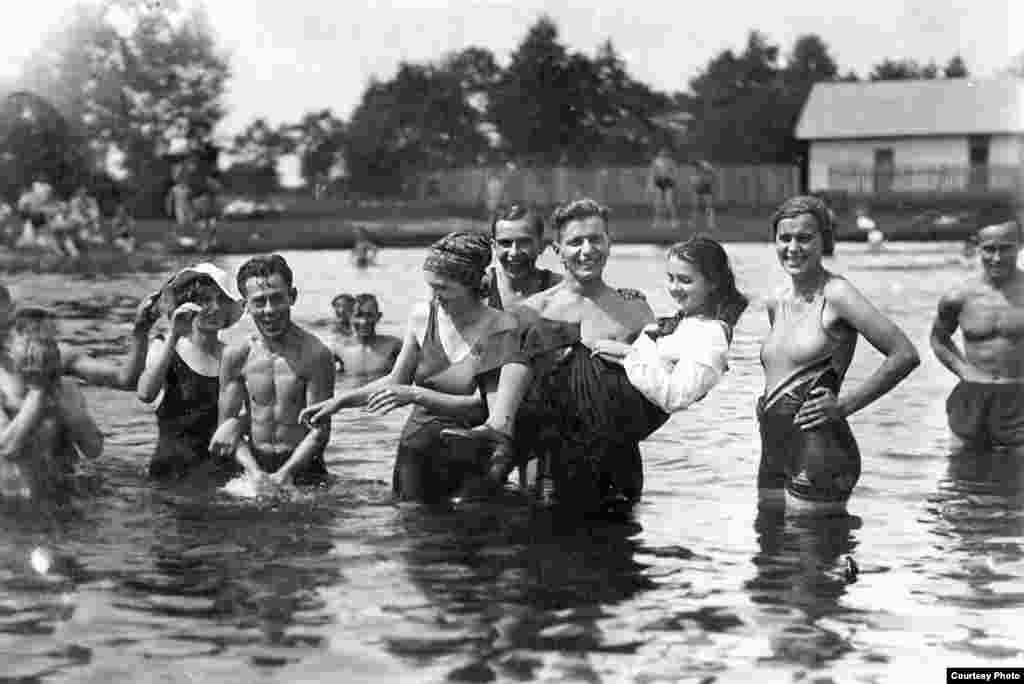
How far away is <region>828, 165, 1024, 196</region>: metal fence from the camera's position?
6906 centimetres

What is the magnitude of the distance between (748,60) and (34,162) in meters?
75.8

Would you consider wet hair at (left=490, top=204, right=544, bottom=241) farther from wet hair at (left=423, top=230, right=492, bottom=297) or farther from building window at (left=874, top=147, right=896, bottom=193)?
building window at (left=874, top=147, right=896, bottom=193)

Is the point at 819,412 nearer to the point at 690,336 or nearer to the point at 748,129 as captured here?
the point at 690,336

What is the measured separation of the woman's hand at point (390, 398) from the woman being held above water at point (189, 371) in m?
1.72

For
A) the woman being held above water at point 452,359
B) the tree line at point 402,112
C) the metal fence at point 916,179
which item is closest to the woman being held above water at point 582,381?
the woman being held above water at point 452,359

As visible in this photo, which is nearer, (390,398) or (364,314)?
(390,398)

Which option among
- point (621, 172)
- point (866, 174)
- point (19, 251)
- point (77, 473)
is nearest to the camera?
point (77, 473)

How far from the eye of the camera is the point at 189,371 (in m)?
9.06

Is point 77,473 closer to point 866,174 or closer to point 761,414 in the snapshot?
point 761,414

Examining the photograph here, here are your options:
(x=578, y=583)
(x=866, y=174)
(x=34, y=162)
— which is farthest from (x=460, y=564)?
(x=866, y=174)

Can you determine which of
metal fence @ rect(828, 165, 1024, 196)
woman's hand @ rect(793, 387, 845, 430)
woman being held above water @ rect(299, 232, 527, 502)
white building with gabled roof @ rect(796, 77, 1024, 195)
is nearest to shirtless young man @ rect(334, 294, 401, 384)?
woman being held above water @ rect(299, 232, 527, 502)

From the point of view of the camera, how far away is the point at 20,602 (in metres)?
6.61

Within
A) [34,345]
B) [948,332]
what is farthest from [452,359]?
→ [948,332]

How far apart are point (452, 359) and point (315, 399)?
89 centimetres
